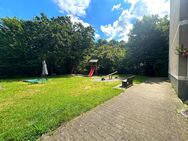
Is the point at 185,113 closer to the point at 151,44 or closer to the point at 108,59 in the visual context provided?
the point at 151,44

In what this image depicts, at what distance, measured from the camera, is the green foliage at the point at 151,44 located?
2123 centimetres

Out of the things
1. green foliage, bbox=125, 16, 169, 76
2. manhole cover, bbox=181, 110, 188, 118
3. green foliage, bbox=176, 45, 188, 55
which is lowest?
manhole cover, bbox=181, 110, 188, 118

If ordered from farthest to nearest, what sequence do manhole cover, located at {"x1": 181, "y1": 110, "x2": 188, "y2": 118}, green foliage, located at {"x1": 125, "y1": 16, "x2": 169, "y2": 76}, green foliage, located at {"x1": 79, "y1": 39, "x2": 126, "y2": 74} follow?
1. green foliage, located at {"x1": 79, "y1": 39, "x2": 126, "y2": 74}
2. green foliage, located at {"x1": 125, "y1": 16, "x2": 169, "y2": 76}
3. manhole cover, located at {"x1": 181, "y1": 110, "x2": 188, "y2": 118}

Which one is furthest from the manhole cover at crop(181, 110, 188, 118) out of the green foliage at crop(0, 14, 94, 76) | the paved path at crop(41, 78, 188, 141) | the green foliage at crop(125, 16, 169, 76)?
the green foliage at crop(0, 14, 94, 76)

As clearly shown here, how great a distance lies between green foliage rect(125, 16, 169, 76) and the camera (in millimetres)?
21234

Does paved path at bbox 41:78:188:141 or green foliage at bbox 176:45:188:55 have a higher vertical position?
green foliage at bbox 176:45:188:55

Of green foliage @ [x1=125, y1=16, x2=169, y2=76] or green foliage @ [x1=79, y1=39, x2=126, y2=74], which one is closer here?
green foliage @ [x1=125, y1=16, x2=169, y2=76]

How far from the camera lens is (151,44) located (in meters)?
21.6

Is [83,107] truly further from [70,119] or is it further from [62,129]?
[62,129]

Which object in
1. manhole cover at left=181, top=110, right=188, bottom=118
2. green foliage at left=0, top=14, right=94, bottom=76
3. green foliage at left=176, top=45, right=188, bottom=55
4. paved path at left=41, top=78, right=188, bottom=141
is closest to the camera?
paved path at left=41, top=78, right=188, bottom=141

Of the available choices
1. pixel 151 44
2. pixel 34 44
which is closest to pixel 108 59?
pixel 151 44

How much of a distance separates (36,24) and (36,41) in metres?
2.50

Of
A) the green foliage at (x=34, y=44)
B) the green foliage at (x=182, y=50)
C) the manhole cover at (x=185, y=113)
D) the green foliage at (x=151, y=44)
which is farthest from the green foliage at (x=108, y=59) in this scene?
the manhole cover at (x=185, y=113)

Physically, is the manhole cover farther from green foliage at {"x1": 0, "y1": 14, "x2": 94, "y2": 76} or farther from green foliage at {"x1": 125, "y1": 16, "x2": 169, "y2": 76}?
green foliage at {"x1": 0, "y1": 14, "x2": 94, "y2": 76}
